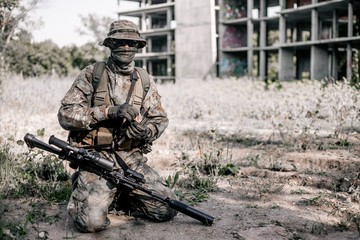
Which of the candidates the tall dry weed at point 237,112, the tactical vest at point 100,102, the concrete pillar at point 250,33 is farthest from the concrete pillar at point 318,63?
the tactical vest at point 100,102

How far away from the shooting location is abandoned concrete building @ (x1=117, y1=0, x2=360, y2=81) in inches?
862

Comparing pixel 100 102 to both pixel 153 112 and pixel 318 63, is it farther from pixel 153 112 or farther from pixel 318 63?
pixel 318 63

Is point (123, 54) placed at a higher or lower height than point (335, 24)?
lower

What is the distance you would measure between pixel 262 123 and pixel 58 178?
531cm

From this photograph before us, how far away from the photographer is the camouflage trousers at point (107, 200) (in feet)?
11.9

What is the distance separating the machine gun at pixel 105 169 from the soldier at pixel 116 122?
0.33 feet

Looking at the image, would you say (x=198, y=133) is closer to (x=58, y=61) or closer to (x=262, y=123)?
(x=262, y=123)

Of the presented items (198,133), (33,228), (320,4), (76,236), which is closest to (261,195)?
(76,236)

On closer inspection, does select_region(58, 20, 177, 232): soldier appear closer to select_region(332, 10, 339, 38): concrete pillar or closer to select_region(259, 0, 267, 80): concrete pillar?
select_region(332, 10, 339, 38): concrete pillar

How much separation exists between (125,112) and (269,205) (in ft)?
5.92

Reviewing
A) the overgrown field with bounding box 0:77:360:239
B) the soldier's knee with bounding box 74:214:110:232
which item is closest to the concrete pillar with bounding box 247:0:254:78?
the overgrown field with bounding box 0:77:360:239

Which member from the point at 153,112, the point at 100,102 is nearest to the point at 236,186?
the point at 153,112

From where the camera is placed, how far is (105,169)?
148 inches

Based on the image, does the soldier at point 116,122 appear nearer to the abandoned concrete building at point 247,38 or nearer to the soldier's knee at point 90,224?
the soldier's knee at point 90,224
